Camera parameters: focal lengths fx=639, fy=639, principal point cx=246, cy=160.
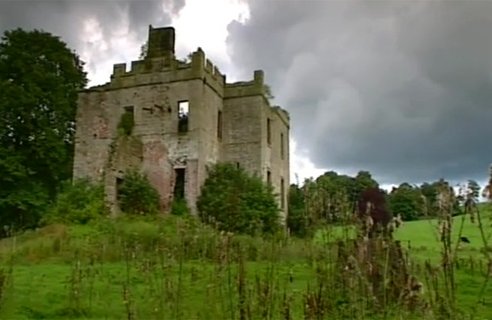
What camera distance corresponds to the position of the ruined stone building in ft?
98.7

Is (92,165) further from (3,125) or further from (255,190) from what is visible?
(255,190)

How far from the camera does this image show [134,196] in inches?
1101

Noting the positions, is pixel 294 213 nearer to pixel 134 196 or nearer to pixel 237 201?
pixel 237 201

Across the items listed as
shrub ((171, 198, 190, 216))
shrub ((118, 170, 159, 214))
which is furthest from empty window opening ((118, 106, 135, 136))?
shrub ((171, 198, 190, 216))

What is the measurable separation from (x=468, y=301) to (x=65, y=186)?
23.7 m

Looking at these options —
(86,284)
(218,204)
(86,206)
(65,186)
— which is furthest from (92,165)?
(86,284)

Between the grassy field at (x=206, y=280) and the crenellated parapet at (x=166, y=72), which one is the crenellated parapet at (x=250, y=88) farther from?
the grassy field at (x=206, y=280)

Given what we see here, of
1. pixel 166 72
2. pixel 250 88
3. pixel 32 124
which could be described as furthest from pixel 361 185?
pixel 32 124

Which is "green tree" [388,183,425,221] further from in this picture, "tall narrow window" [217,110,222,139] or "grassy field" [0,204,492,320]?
"tall narrow window" [217,110,222,139]

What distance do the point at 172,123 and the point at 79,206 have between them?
19.8 ft

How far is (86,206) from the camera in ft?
90.3

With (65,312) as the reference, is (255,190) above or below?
above

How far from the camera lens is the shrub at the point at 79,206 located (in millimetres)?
26875

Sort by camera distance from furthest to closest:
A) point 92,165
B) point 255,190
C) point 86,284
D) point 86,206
→ point 92,165, point 255,190, point 86,206, point 86,284
